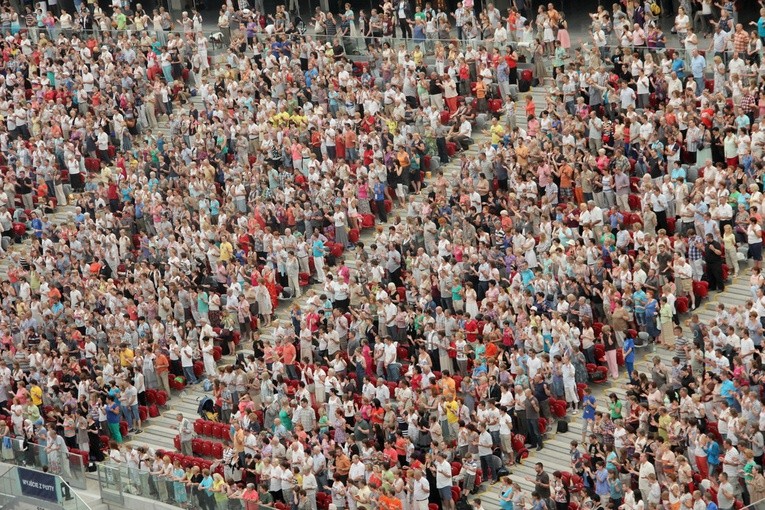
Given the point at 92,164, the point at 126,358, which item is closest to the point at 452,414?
the point at 126,358

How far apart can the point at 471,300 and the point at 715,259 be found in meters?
5.00

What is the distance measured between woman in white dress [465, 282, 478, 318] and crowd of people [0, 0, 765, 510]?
91 millimetres

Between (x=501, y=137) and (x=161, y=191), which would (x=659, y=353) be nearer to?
(x=501, y=137)

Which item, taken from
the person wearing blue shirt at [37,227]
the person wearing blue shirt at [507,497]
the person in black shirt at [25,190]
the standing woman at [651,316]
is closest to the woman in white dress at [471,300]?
the standing woman at [651,316]

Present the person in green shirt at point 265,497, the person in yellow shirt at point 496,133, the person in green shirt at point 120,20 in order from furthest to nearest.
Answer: the person in green shirt at point 120,20, the person in yellow shirt at point 496,133, the person in green shirt at point 265,497

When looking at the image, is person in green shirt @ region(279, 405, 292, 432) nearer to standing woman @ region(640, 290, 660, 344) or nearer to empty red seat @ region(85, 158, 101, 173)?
standing woman @ region(640, 290, 660, 344)

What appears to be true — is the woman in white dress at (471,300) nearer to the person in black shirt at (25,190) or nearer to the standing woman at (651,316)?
the standing woman at (651,316)

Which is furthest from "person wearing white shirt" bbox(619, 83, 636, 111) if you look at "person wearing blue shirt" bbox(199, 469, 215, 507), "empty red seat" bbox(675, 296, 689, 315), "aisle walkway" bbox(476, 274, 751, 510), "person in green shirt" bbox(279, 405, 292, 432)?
"person wearing blue shirt" bbox(199, 469, 215, 507)

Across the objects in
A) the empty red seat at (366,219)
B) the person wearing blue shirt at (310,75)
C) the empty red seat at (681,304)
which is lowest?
the empty red seat at (681,304)

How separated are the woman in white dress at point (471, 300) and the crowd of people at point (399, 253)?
0.09 metres

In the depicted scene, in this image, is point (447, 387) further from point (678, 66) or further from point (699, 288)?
point (678, 66)

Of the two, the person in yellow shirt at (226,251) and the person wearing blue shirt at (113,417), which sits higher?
the person in yellow shirt at (226,251)

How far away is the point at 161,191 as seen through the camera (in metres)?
42.0

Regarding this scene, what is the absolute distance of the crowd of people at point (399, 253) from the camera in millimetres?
30188
